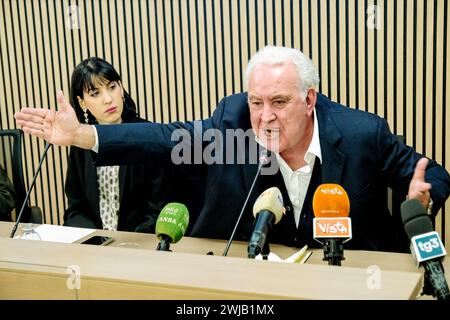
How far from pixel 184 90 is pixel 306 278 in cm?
299

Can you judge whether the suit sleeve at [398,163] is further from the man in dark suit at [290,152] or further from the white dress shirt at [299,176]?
the white dress shirt at [299,176]

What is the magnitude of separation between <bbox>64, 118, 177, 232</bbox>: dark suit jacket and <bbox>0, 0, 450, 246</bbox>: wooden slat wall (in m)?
1.06

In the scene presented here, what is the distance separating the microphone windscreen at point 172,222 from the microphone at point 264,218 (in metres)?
0.25

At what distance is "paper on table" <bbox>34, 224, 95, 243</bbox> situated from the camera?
223 cm

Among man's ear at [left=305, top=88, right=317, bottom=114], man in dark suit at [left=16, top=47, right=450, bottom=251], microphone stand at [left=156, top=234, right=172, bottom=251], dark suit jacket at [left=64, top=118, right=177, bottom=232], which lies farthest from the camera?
dark suit jacket at [left=64, top=118, right=177, bottom=232]

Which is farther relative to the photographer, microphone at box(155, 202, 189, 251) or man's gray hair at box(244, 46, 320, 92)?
man's gray hair at box(244, 46, 320, 92)

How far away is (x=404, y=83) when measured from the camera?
11.6 ft

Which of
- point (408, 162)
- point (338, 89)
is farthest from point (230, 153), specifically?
point (338, 89)

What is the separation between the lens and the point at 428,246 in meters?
1.15

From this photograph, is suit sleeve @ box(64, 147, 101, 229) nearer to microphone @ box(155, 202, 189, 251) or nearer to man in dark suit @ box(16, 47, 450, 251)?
man in dark suit @ box(16, 47, 450, 251)

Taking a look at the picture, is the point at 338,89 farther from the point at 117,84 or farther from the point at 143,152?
the point at 143,152

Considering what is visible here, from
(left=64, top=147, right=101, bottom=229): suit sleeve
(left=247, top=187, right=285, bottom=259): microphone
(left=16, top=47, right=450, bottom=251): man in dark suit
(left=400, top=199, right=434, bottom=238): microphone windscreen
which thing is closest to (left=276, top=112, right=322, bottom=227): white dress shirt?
(left=16, top=47, right=450, bottom=251): man in dark suit
